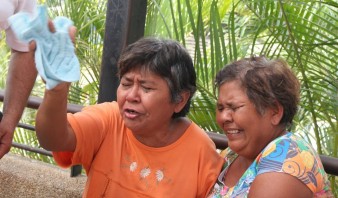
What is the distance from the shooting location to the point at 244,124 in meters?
2.04

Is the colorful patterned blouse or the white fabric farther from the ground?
the white fabric

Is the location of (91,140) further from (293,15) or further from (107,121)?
(293,15)

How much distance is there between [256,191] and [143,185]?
443mm

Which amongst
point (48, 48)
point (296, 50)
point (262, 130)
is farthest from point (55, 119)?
point (296, 50)

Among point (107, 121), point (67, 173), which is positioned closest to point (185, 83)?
point (107, 121)

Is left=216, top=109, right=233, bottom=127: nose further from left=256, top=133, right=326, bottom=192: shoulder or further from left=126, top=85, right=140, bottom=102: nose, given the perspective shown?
left=126, top=85, right=140, bottom=102: nose

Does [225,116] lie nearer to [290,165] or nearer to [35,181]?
[290,165]

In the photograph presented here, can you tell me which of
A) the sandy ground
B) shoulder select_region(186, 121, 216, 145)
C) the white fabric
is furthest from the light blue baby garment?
the sandy ground

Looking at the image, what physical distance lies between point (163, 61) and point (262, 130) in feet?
1.22

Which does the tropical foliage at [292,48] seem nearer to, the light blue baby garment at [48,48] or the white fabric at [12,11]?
the white fabric at [12,11]

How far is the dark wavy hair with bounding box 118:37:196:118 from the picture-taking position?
2146mm

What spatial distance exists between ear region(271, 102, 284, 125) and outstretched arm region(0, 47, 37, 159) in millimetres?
819

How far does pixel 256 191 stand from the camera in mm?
1889

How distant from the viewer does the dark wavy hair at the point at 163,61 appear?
2.15 meters
